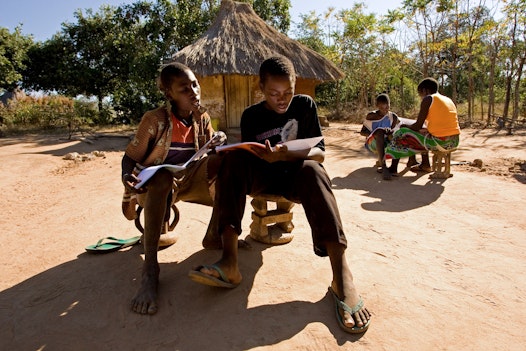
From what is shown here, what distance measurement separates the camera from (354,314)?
1.57 metres

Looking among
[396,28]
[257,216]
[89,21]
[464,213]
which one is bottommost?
[464,213]

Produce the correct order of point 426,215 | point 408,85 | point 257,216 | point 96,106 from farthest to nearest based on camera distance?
1. point 408,85
2. point 96,106
3. point 426,215
4. point 257,216

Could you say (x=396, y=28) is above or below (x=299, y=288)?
above

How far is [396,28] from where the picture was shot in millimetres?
13398

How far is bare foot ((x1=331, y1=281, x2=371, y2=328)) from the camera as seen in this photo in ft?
5.04

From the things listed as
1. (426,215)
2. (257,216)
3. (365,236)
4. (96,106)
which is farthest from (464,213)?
(96,106)

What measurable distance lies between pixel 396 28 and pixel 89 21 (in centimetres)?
1310

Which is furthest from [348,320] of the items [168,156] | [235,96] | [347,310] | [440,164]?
[235,96]

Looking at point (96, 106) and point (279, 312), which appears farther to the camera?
point (96, 106)

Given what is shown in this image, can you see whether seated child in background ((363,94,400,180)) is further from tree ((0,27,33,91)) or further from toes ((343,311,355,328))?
tree ((0,27,33,91))

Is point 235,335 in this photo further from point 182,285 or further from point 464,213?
point 464,213

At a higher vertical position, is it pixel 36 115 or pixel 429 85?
pixel 36 115

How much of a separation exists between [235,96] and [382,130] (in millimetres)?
5381

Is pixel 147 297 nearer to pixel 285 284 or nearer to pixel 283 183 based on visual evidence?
pixel 285 284
